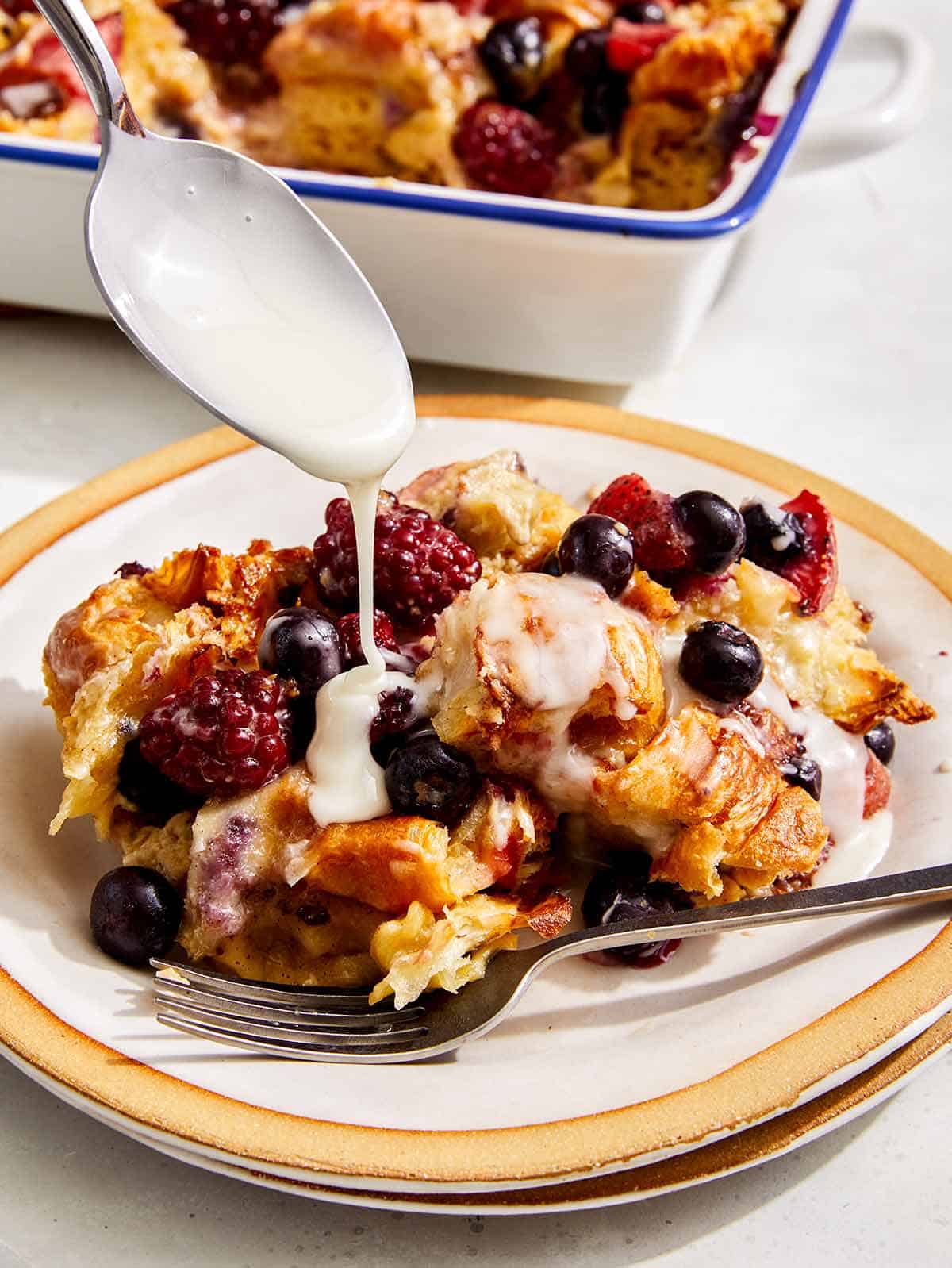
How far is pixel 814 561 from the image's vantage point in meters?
2.03

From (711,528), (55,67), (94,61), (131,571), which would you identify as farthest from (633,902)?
(55,67)

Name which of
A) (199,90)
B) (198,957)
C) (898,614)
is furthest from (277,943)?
(199,90)

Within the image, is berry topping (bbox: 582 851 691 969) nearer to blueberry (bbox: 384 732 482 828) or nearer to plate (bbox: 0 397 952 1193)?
plate (bbox: 0 397 952 1193)

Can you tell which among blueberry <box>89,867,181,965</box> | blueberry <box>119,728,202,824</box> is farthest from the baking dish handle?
blueberry <box>89,867,181,965</box>

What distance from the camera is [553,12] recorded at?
10.2 feet

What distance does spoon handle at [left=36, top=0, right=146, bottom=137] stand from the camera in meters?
1.88

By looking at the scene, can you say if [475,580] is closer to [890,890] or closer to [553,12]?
[890,890]

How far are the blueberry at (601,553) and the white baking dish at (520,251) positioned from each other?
0.87 meters

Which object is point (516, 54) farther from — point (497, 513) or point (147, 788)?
point (147, 788)

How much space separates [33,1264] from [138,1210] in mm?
116

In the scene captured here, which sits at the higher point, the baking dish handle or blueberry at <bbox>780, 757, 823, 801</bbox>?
the baking dish handle

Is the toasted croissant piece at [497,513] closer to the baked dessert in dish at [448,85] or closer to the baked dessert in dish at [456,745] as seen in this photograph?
the baked dessert in dish at [456,745]

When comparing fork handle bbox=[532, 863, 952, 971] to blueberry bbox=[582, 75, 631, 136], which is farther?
blueberry bbox=[582, 75, 631, 136]

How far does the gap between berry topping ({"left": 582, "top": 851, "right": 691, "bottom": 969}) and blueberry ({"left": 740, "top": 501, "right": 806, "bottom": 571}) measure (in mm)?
480
